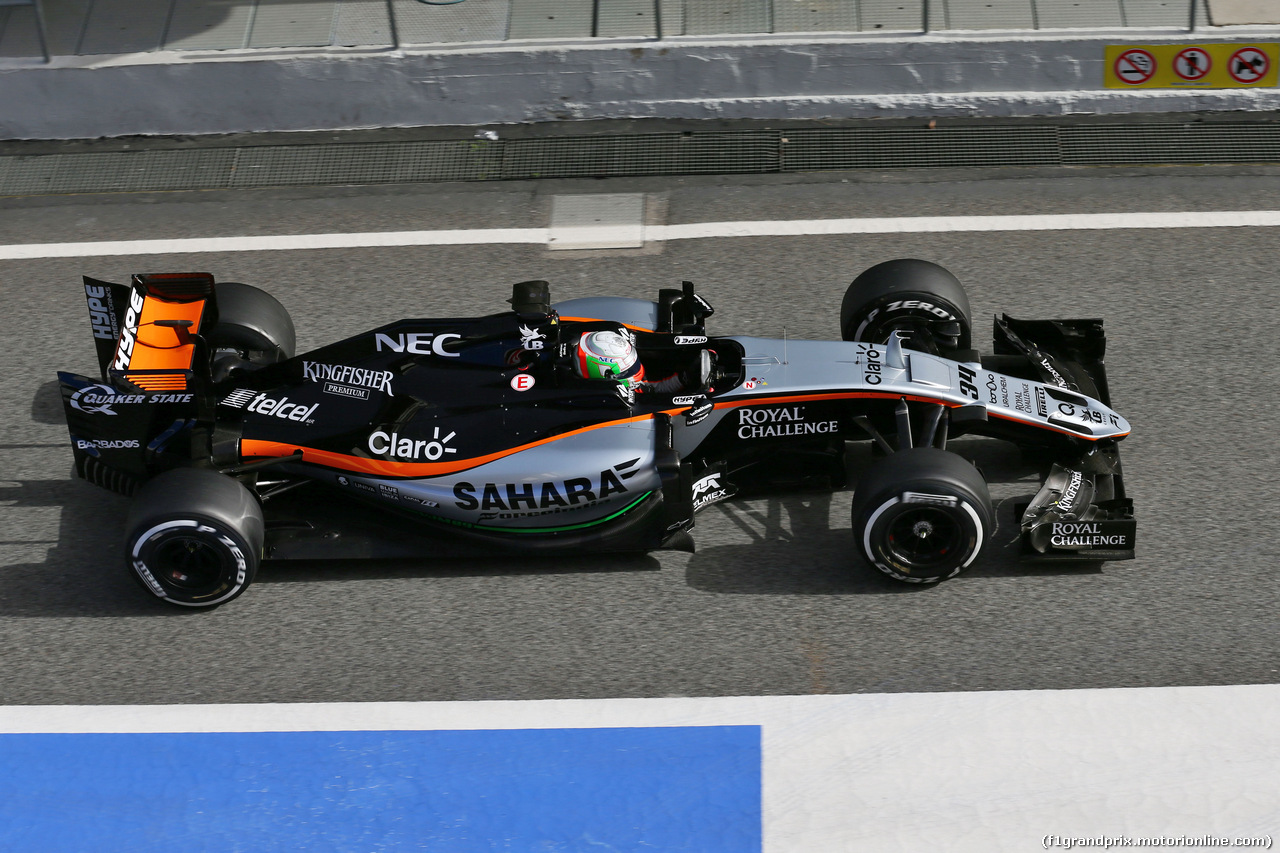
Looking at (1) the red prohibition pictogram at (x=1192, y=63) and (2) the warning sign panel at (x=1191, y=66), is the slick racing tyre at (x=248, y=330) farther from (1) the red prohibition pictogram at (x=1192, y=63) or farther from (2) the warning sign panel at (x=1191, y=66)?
(1) the red prohibition pictogram at (x=1192, y=63)

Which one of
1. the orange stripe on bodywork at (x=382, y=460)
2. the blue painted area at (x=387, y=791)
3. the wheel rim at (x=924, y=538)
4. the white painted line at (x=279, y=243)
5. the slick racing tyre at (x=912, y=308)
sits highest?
the white painted line at (x=279, y=243)

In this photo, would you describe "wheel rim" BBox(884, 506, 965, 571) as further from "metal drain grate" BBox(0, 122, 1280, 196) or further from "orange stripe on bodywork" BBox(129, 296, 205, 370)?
"metal drain grate" BBox(0, 122, 1280, 196)

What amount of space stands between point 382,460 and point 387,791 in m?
1.47

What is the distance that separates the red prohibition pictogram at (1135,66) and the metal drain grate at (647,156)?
0.32m

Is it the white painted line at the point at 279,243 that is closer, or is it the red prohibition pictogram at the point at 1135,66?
the white painted line at the point at 279,243

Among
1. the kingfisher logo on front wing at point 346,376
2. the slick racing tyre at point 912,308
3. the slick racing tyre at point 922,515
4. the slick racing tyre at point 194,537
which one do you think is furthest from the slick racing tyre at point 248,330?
the slick racing tyre at point 922,515

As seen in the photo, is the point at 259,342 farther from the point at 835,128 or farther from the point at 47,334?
the point at 835,128

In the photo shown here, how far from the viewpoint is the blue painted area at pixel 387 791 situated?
545cm

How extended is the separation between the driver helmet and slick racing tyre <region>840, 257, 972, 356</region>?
4.70 ft

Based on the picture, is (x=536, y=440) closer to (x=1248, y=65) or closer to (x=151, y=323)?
(x=151, y=323)

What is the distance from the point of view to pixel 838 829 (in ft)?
17.8

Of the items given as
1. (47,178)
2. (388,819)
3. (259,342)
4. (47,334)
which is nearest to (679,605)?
(388,819)

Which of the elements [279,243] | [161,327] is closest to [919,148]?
[279,243]

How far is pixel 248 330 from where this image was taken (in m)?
7.22
